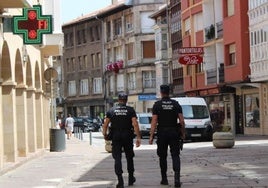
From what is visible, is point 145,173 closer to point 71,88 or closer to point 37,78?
point 37,78

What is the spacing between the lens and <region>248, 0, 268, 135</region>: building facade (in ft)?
138

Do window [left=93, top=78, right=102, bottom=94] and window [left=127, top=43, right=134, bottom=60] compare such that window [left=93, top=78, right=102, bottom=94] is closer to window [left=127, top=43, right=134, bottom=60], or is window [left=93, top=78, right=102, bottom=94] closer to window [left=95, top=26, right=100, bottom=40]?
window [left=95, top=26, right=100, bottom=40]

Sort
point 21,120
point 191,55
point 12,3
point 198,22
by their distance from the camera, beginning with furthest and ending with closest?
point 198,22 < point 191,55 < point 21,120 < point 12,3

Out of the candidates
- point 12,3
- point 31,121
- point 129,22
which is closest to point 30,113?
point 31,121

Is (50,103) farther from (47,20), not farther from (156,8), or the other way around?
(156,8)

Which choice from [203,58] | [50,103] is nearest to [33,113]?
[50,103]

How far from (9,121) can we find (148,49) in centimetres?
5796

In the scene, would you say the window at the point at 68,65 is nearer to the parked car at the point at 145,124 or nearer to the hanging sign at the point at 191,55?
the parked car at the point at 145,124

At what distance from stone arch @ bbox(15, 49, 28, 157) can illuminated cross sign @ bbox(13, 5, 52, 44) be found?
4268 millimetres

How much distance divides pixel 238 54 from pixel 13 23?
95.3 feet

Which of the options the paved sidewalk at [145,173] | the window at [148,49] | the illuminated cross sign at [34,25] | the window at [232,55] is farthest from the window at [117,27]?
the illuminated cross sign at [34,25]

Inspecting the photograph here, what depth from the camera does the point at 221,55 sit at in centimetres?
5109

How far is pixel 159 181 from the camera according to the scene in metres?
15.6

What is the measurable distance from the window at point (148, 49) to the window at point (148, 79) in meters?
1.83
